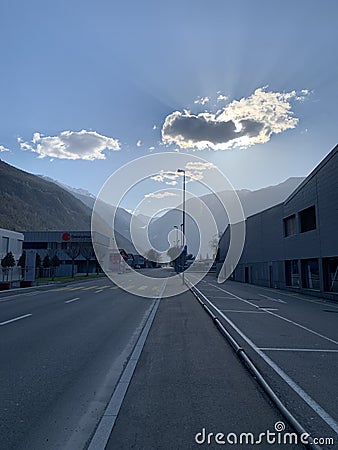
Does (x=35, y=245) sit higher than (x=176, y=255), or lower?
higher

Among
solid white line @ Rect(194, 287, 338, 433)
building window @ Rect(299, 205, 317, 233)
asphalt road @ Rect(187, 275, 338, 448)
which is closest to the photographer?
solid white line @ Rect(194, 287, 338, 433)

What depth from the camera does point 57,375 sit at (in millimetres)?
6770

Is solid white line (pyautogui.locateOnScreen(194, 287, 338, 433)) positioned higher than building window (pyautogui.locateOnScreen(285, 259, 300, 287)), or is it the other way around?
building window (pyautogui.locateOnScreen(285, 259, 300, 287))

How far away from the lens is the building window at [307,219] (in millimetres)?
31438

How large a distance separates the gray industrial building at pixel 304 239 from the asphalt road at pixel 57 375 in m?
A: 17.6

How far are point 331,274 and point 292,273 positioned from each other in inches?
341

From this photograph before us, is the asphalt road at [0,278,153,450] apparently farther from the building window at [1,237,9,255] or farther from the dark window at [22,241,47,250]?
the dark window at [22,241,47,250]

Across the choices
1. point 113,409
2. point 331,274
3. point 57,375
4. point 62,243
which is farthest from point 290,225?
point 62,243

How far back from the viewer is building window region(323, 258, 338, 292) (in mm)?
25969

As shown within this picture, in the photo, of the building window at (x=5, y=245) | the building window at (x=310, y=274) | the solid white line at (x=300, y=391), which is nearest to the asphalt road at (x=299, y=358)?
the solid white line at (x=300, y=391)

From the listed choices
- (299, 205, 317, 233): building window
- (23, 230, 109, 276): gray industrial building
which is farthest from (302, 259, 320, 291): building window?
(23, 230, 109, 276): gray industrial building

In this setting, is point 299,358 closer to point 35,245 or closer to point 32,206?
point 35,245

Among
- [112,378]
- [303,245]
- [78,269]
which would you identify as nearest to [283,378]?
[112,378]

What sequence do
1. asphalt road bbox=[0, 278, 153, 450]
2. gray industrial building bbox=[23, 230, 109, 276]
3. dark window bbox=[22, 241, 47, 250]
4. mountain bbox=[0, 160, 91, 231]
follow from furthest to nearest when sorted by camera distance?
mountain bbox=[0, 160, 91, 231]
dark window bbox=[22, 241, 47, 250]
gray industrial building bbox=[23, 230, 109, 276]
asphalt road bbox=[0, 278, 153, 450]
